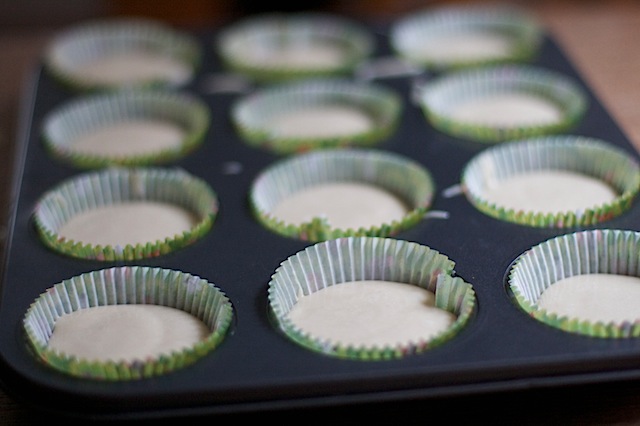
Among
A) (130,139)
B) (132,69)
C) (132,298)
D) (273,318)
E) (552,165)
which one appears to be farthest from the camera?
(132,69)

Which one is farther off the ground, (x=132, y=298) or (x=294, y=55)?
(x=294, y=55)

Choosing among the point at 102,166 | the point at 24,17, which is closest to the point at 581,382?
the point at 102,166

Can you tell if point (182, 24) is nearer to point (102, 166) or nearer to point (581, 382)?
point (102, 166)

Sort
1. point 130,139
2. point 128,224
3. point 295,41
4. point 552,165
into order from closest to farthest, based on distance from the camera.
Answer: point 128,224 → point 552,165 → point 130,139 → point 295,41

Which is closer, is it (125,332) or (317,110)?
(125,332)

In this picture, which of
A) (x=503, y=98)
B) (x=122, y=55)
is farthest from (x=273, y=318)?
(x=122, y=55)

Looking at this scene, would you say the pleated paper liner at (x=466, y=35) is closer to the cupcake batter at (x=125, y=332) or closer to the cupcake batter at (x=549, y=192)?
the cupcake batter at (x=549, y=192)

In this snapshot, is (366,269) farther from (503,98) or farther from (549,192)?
(503,98)
